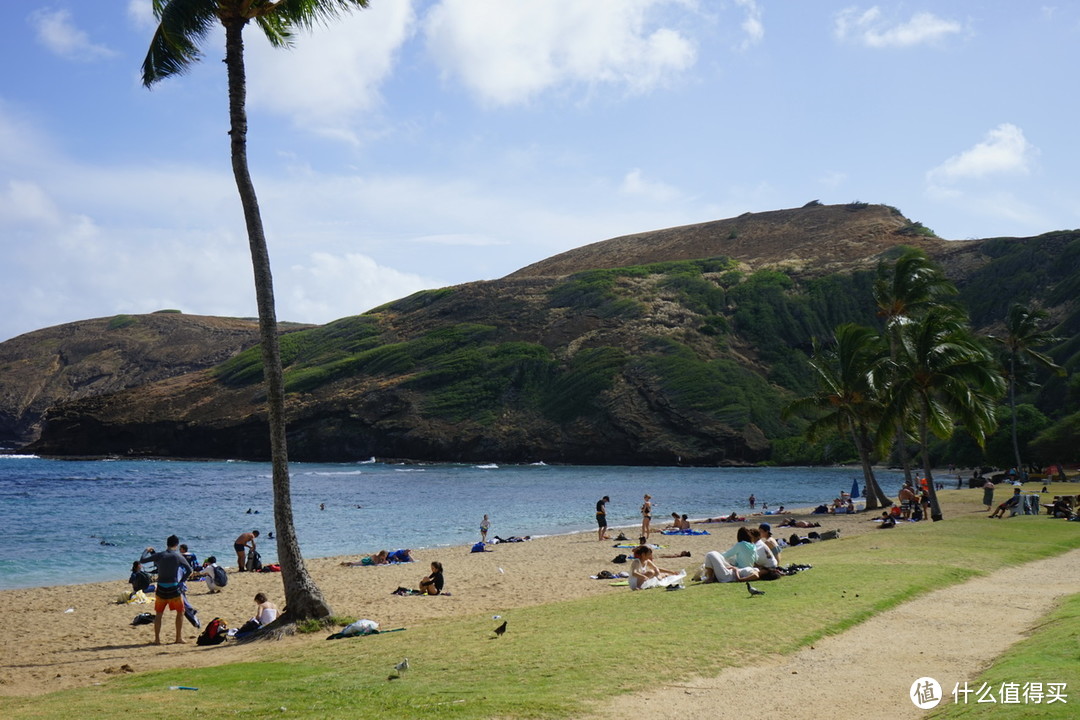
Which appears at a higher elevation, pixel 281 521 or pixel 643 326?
pixel 643 326

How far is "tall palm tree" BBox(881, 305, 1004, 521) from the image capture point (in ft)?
100

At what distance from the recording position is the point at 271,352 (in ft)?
49.3

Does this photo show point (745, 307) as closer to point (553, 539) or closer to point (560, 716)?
point (553, 539)

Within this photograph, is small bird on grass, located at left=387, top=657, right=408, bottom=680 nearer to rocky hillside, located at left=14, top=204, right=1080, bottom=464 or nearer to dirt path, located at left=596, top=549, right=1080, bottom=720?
dirt path, located at left=596, top=549, right=1080, bottom=720

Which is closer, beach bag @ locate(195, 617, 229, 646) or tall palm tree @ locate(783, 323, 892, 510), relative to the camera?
beach bag @ locate(195, 617, 229, 646)

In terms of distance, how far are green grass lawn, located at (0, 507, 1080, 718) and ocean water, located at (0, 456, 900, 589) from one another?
19263 millimetres

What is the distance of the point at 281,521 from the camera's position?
15.1 meters

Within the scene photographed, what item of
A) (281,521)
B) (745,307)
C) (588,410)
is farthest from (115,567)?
(745,307)

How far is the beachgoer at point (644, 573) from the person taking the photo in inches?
669

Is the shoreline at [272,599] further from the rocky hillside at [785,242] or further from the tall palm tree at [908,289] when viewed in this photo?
the rocky hillside at [785,242]

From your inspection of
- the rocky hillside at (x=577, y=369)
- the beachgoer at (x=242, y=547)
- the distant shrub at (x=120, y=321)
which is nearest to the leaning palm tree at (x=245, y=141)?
the beachgoer at (x=242, y=547)

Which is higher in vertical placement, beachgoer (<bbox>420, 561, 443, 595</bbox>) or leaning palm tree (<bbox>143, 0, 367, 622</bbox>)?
leaning palm tree (<bbox>143, 0, 367, 622</bbox>)

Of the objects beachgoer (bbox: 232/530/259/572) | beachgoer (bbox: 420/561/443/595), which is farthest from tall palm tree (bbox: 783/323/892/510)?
beachgoer (bbox: 232/530/259/572)

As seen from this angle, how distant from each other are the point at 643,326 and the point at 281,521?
361 ft
